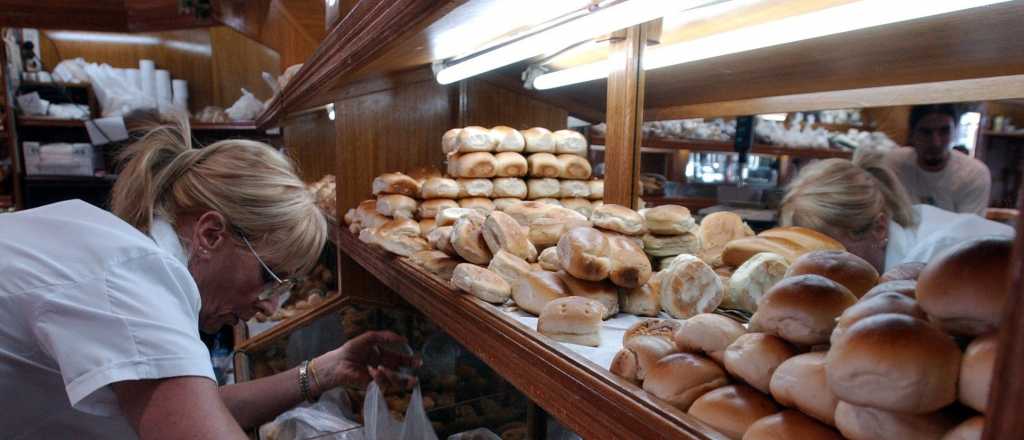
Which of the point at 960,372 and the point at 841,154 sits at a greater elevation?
the point at 841,154

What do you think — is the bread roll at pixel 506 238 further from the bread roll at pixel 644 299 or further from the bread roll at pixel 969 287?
the bread roll at pixel 969 287

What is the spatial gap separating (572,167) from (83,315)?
136 centimetres

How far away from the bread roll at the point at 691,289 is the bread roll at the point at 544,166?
1027 mm

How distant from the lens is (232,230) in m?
1.20

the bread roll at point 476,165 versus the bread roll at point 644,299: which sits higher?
the bread roll at point 476,165

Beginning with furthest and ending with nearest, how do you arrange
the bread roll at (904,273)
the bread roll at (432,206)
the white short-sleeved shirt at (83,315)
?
1. the bread roll at (432,206)
2. the white short-sleeved shirt at (83,315)
3. the bread roll at (904,273)

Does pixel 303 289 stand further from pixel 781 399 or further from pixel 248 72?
pixel 248 72

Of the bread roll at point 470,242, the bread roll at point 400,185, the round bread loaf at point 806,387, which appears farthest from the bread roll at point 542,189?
the round bread loaf at point 806,387

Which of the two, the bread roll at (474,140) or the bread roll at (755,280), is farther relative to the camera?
the bread roll at (474,140)

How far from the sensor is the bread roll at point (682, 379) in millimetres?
554

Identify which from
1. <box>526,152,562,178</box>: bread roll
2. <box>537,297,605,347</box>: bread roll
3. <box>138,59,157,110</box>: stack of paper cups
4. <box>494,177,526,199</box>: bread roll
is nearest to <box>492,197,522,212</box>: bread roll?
<box>494,177,526,199</box>: bread roll

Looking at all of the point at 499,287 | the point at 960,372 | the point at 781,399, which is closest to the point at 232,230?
the point at 499,287

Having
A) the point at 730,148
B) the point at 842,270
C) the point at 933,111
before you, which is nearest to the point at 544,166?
the point at 730,148

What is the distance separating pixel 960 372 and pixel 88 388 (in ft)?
3.21
